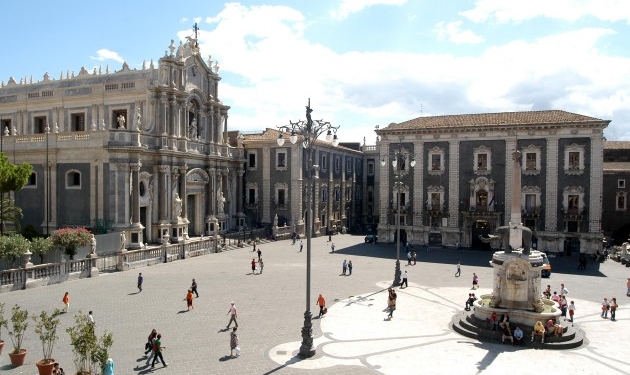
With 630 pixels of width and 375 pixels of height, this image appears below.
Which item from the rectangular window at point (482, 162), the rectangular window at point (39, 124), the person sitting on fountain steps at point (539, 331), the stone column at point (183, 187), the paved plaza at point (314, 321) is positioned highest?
the rectangular window at point (39, 124)

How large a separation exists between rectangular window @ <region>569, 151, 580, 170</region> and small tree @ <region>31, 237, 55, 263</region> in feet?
130

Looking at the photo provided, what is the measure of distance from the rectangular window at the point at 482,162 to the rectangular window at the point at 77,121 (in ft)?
114

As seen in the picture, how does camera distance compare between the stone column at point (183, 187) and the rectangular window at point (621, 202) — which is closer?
the stone column at point (183, 187)

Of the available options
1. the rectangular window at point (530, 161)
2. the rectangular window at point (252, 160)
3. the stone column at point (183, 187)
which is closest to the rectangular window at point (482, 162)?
the rectangular window at point (530, 161)

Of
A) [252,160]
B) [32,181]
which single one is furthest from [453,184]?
Result: [32,181]

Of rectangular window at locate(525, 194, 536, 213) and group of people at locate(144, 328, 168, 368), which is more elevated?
rectangular window at locate(525, 194, 536, 213)

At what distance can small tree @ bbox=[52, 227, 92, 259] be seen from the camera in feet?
91.5

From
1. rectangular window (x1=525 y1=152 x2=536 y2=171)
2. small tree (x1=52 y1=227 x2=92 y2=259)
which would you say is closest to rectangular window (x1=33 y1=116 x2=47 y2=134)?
small tree (x1=52 y1=227 x2=92 y2=259)

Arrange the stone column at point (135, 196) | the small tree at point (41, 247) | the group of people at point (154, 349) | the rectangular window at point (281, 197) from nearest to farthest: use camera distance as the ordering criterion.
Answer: the group of people at point (154, 349), the small tree at point (41, 247), the stone column at point (135, 196), the rectangular window at point (281, 197)

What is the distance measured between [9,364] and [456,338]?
14834mm

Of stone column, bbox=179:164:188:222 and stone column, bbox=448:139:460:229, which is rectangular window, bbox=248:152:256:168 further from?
stone column, bbox=448:139:460:229

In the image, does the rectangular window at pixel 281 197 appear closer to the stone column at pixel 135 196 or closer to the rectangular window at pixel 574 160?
the stone column at pixel 135 196

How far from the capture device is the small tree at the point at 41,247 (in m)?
27.1

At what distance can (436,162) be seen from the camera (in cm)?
4722
